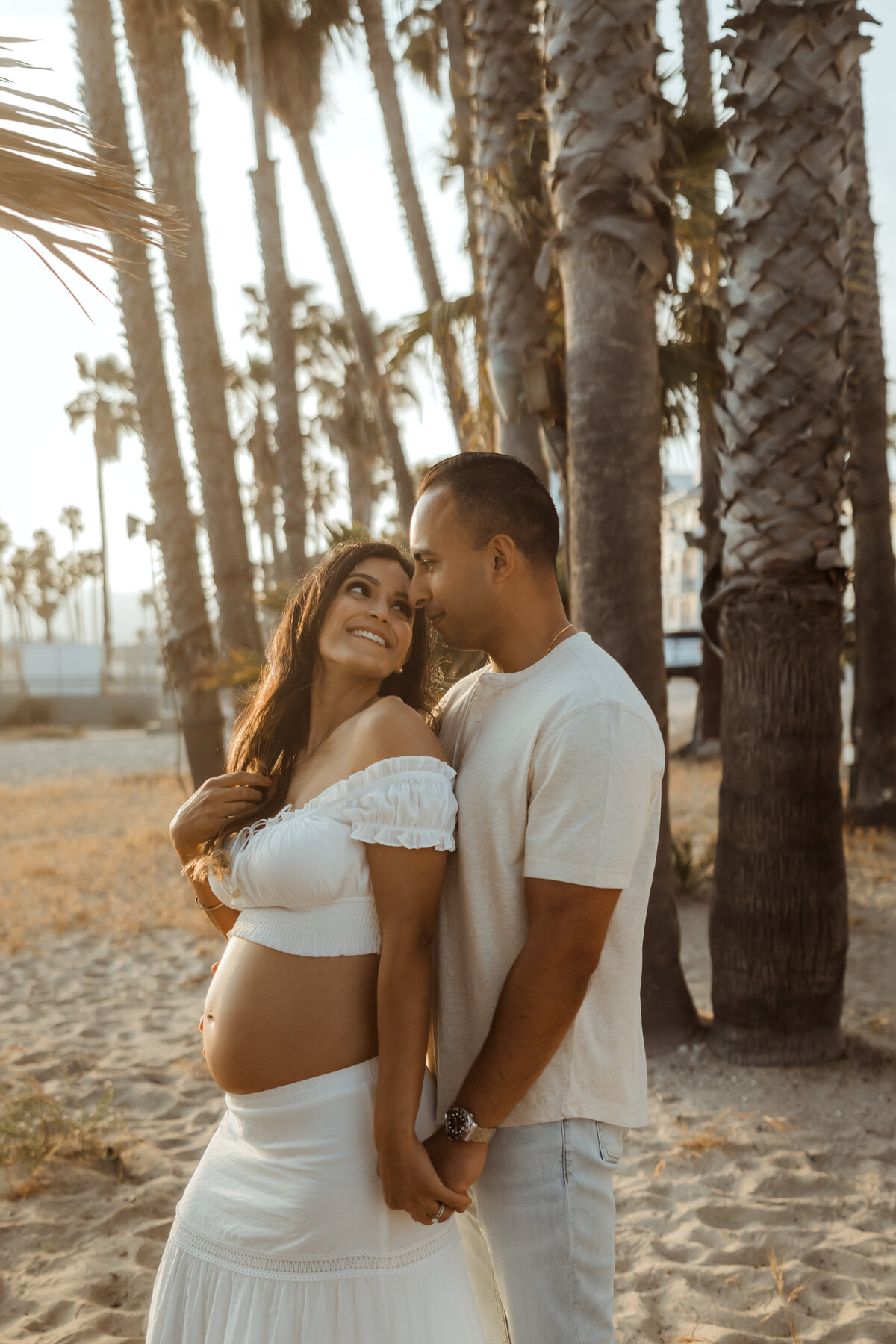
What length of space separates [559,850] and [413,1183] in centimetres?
65

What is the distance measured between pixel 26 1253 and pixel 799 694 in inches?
149

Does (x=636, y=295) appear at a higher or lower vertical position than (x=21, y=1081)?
higher

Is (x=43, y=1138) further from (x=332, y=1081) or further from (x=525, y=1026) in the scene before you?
(x=525, y=1026)

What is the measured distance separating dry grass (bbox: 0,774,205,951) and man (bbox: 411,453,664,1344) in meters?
6.61

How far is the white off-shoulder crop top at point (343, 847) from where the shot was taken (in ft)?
5.92

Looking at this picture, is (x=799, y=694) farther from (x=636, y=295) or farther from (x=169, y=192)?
(x=169, y=192)

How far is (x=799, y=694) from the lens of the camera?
449cm

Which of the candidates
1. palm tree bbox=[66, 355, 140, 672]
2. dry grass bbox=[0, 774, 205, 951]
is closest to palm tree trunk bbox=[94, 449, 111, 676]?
palm tree bbox=[66, 355, 140, 672]

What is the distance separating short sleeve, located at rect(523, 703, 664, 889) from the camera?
5.66 feet

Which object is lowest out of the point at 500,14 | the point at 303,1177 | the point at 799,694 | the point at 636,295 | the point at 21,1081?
the point at 21,1081

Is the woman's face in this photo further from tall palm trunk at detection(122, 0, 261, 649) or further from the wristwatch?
tall palm trunk at detection(122, 0, 261, 649)

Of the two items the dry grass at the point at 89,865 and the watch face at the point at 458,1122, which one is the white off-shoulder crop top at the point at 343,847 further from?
the dry grass at the point at 89,865

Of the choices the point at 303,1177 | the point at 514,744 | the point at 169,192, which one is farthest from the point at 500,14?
the point at 303,1177

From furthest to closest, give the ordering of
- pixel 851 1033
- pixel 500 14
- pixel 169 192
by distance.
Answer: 1. pixel 169 192
2. pixel 500 14
3. pixel 851 1033
